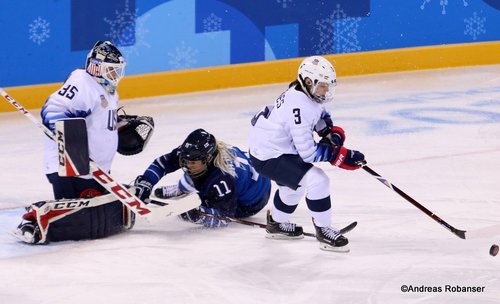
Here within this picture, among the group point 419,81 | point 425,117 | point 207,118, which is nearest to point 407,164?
point 425,117

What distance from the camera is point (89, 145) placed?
4379 mm

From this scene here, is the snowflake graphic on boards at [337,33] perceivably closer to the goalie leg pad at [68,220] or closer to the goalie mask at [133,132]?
the goalie mask at [133,132]

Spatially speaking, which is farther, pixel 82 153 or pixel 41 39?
pixel 41 39

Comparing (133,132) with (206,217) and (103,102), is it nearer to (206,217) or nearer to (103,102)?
Result: (103,102)

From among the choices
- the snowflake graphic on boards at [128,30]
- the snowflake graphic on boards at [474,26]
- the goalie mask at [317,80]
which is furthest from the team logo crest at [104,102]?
the snowflake graphic on boards at [474,26]

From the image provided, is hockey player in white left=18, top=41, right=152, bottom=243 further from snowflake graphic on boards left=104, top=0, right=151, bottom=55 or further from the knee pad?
snowflake graphic on boards left=104, top=0, right=151, bottom=55

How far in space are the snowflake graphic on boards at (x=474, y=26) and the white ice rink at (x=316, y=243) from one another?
5.32 ft

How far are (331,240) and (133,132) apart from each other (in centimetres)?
99

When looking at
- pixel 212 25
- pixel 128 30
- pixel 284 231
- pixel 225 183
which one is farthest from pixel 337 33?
pixel 284 231

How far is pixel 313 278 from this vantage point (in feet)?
12.7

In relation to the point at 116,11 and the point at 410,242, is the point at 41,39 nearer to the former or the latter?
the point at 116,11

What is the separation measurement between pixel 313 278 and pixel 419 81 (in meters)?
4.33

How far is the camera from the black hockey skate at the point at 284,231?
14.5 feet

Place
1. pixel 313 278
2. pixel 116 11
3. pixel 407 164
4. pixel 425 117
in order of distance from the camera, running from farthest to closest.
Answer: pixel 116 11
pixel 425 117
pixel 407 164
pixel 313 278
